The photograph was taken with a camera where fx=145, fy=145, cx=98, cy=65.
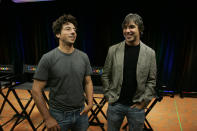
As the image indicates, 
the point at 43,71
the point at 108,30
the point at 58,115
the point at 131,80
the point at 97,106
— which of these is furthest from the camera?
the point at 108,30

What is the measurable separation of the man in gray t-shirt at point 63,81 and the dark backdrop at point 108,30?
2.48m

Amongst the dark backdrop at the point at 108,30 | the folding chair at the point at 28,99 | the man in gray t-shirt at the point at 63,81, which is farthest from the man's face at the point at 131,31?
the dark backdrop at the point at 108,30

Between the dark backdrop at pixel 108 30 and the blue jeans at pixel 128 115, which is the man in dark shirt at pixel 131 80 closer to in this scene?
the blue jeans at pixel 128 115

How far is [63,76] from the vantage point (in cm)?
119

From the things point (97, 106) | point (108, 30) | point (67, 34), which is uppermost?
point (108, 30)

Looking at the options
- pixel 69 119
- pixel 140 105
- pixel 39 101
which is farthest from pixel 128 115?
pixel 39 101

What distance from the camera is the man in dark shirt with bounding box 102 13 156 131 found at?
1371 mm

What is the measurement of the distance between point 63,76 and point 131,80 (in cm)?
63

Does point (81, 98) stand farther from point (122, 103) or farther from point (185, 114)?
point (185, 114)

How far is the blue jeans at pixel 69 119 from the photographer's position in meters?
1.25

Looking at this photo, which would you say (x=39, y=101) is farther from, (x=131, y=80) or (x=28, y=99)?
(x=28, y=99)

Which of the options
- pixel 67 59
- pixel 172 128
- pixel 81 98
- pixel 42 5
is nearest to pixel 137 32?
pixel 67 59

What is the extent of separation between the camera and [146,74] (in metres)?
1.39

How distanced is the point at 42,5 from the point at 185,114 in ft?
14.5
